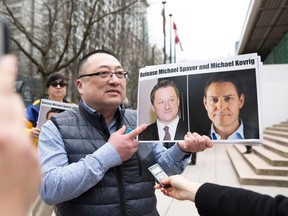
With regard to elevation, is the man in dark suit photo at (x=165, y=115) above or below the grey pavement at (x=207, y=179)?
above

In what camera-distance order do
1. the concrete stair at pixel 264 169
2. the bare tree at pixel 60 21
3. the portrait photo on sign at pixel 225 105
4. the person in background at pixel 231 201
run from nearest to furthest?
1. the person in background at pixel 231 201
2. the portrait photo on sign at pixel 225 105
3. the concrete stair at pixel 264 169
4. the bare tree at pixel 60 21

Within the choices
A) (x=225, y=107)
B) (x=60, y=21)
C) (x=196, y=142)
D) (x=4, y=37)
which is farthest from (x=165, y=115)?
(x=60, y=21)

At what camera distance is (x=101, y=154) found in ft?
5.32

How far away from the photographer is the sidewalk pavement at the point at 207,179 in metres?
5.19

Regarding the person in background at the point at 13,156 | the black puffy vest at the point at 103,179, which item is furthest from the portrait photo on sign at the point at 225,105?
the person in background at the point at 13,156

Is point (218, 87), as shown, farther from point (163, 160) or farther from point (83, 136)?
point (83, 136)

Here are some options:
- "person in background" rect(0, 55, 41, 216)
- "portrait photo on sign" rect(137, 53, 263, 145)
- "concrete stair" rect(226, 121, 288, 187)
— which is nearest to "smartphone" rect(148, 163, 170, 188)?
"portrait photo on sign" rect(137, 53, 263, 145)

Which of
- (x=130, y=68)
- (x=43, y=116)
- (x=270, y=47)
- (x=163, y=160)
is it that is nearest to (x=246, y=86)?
(x=163, y=160)

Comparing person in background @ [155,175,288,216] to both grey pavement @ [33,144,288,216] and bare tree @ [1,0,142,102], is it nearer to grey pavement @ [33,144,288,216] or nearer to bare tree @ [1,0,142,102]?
grey pavement @ [33,144,288,216]

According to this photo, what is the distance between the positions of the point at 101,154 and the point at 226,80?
73 cm

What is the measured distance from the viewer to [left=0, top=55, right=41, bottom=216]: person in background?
0.46 metres

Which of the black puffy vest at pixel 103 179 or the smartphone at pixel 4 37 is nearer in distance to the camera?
the smartphone at pixel 4 37

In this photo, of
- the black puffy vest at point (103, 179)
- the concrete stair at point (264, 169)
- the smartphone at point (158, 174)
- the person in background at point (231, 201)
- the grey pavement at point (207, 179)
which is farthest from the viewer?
the concrete stair at point (264, 169)

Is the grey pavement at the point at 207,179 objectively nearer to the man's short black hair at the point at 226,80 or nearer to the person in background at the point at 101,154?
the person in background at the point at 101,154
